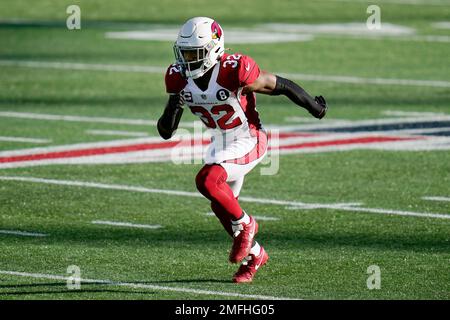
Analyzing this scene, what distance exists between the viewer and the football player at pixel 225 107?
9.67 meters

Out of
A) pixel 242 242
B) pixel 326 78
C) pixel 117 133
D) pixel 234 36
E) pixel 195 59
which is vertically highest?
pixel 195 59

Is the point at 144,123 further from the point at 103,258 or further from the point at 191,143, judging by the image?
the point at 103,258

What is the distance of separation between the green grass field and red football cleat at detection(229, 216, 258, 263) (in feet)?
0.75

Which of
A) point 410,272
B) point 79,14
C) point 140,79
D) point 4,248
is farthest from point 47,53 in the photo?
point 410,272

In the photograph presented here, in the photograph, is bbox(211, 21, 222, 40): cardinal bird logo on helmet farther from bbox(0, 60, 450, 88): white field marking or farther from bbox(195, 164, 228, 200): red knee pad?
bbox(0, 60, 450, 88): white field marking

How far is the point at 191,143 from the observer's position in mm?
15836

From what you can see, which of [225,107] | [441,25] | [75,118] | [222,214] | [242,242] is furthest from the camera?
[441,25]

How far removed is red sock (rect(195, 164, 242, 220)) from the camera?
954 centimetres

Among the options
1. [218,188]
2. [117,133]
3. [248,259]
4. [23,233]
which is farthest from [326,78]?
[218,188]

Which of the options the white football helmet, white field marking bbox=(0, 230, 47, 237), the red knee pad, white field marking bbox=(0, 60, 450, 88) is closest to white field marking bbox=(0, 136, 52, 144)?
white field marking bbox=(0, 230, 47, 237)

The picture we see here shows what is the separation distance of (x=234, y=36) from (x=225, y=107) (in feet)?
50.5

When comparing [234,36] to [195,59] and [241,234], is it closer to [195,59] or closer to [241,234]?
[195,59]

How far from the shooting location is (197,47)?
31.9 ft
